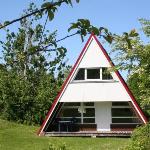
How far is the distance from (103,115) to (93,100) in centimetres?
147

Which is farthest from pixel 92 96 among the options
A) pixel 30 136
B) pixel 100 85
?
pixel 30 136

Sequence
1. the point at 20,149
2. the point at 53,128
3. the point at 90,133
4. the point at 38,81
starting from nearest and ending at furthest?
the point at 20,149, the point at 90,133, the point at 53,128, the point at 38,81

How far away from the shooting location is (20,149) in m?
19.5

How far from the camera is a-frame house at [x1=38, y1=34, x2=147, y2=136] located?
27516mm

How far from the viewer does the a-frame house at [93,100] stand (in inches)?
1083

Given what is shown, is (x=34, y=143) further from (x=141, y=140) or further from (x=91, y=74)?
(x=141, y=140)

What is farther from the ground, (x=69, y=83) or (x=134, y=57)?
(x=134, y=57)

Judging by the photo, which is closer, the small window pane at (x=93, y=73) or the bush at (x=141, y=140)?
the bush at (x=141, y=140)

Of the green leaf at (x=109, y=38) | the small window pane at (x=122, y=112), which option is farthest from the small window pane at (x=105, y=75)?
the green leaf at (x=109, y=38)

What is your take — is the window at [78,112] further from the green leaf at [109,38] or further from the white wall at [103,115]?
the green leaf at [109,38]

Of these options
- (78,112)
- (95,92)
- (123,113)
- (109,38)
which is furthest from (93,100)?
(109,38)

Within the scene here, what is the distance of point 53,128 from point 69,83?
2906 millimetres

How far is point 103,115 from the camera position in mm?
28672

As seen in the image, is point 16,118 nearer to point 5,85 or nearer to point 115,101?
point 5,85
